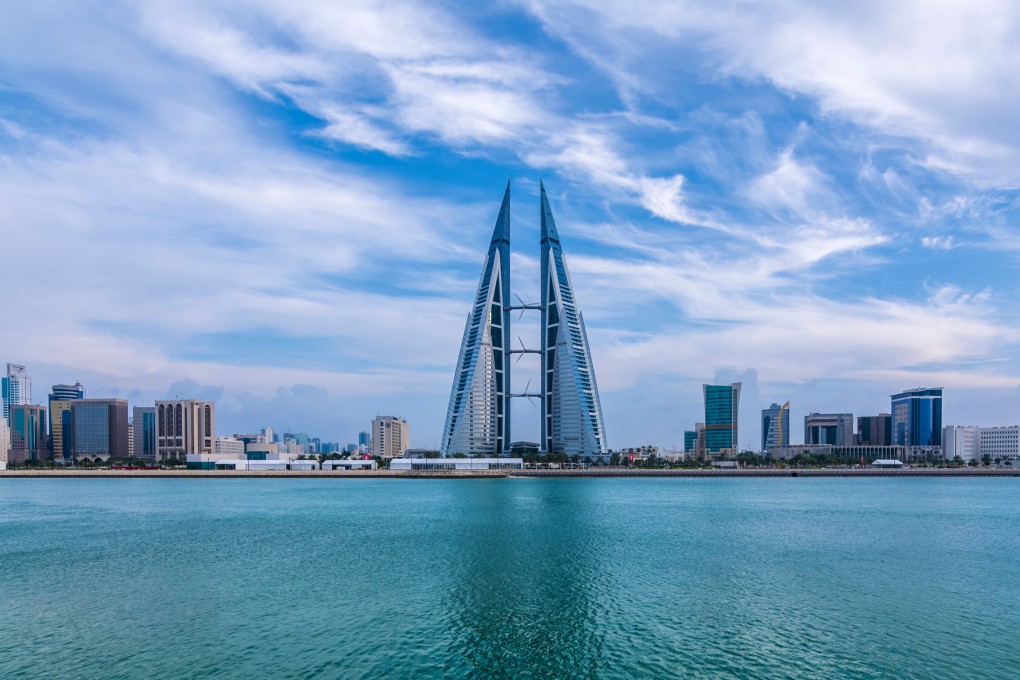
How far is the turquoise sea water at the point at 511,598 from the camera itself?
61.9ft

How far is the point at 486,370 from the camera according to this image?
540ft

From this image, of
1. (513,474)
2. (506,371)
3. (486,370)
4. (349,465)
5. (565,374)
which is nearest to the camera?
(513,474)

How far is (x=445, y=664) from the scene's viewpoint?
18.7m

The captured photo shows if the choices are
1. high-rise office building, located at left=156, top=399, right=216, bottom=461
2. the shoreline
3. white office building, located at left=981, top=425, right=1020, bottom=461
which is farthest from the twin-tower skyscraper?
white office building, located at left=981, top=425, right=1020, bottom=461

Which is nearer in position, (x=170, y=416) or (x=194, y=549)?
(x=194, y=549)

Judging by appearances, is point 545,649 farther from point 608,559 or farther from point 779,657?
point 608,559

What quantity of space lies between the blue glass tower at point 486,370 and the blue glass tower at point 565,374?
11401mm

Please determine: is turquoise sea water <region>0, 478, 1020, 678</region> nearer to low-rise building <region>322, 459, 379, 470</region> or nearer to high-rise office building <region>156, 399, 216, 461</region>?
low-rise building <region>322, 459, 379, 470</region>

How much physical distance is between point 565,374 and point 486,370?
834 inches

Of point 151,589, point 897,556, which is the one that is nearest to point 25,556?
point 151,589

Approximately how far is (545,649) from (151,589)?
734 inches

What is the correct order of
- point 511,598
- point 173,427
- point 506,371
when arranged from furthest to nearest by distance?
point 173,427
point 506,371
point 511,598

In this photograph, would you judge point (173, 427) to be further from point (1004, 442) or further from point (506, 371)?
point (1004, 442)

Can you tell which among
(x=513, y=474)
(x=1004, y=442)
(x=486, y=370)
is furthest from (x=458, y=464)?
(x=1004, y=442)
